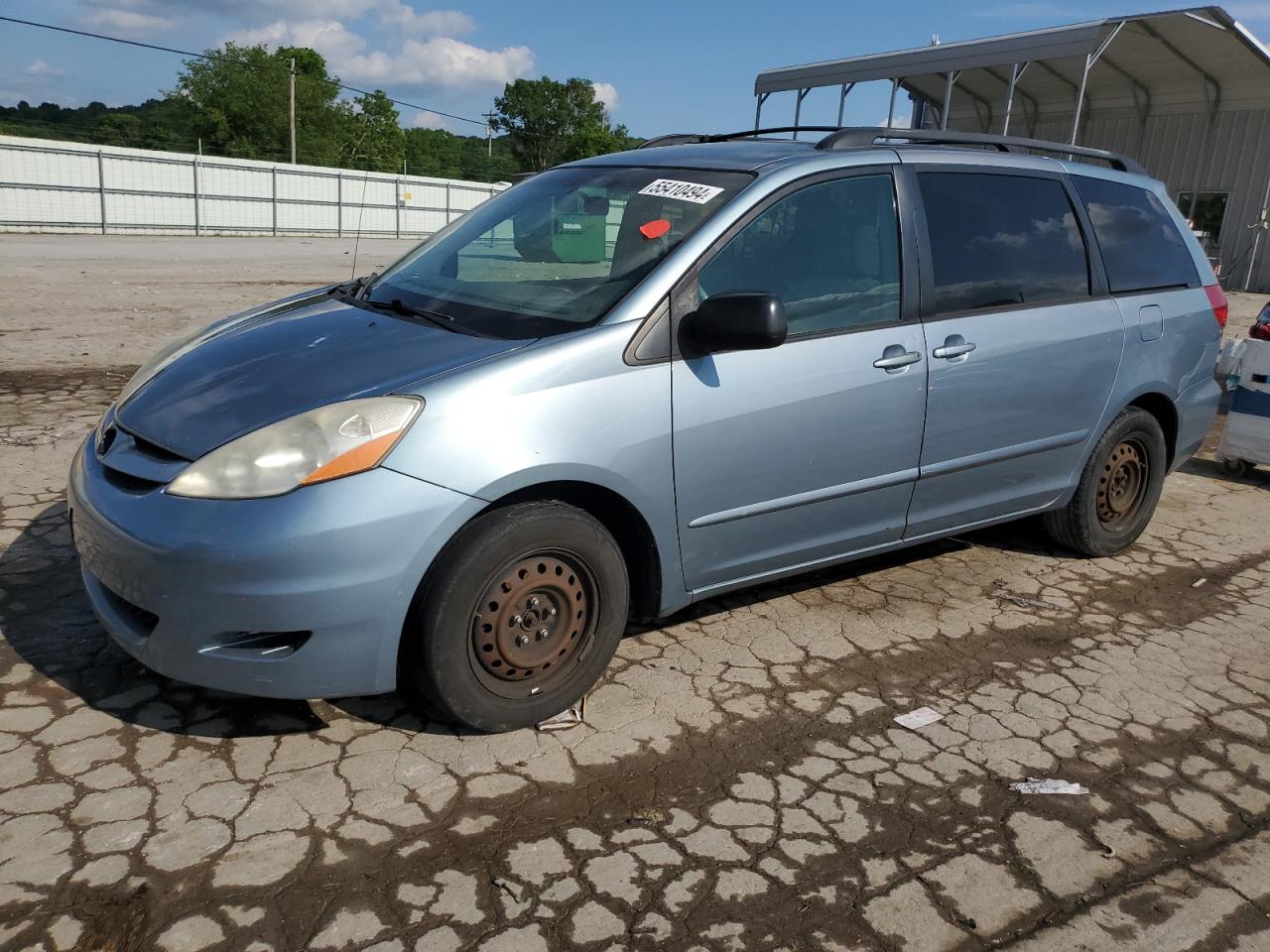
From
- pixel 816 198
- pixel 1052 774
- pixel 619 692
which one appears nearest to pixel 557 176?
pixel 816 198

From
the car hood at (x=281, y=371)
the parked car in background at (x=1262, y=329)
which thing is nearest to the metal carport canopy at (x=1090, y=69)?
the parked car in background at (x=1262, y=329)

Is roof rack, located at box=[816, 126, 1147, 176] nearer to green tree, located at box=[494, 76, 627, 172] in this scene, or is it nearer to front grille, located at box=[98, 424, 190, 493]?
front grille, located at box=[98, 424, 190, 493]

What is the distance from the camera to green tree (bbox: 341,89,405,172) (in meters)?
68.3

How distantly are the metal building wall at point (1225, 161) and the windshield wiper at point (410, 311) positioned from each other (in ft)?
84.5

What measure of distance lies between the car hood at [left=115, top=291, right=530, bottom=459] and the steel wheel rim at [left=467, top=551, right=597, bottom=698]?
651mm

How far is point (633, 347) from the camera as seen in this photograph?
3.19 metres

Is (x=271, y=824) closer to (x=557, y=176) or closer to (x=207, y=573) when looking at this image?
(x=207, y=573)

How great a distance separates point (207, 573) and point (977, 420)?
289cm

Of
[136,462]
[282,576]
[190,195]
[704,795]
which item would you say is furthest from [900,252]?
[190,195]

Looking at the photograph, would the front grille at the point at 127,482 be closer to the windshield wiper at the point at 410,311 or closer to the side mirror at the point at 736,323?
the windshield wiper at the point at 410,311

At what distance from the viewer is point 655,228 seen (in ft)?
11.5

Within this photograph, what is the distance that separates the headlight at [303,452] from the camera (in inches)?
107

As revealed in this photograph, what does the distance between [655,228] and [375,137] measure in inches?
2973

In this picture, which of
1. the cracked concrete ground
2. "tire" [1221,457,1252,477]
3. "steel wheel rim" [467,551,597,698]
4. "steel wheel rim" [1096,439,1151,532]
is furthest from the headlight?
"tire" [1221,457,1252,477]
